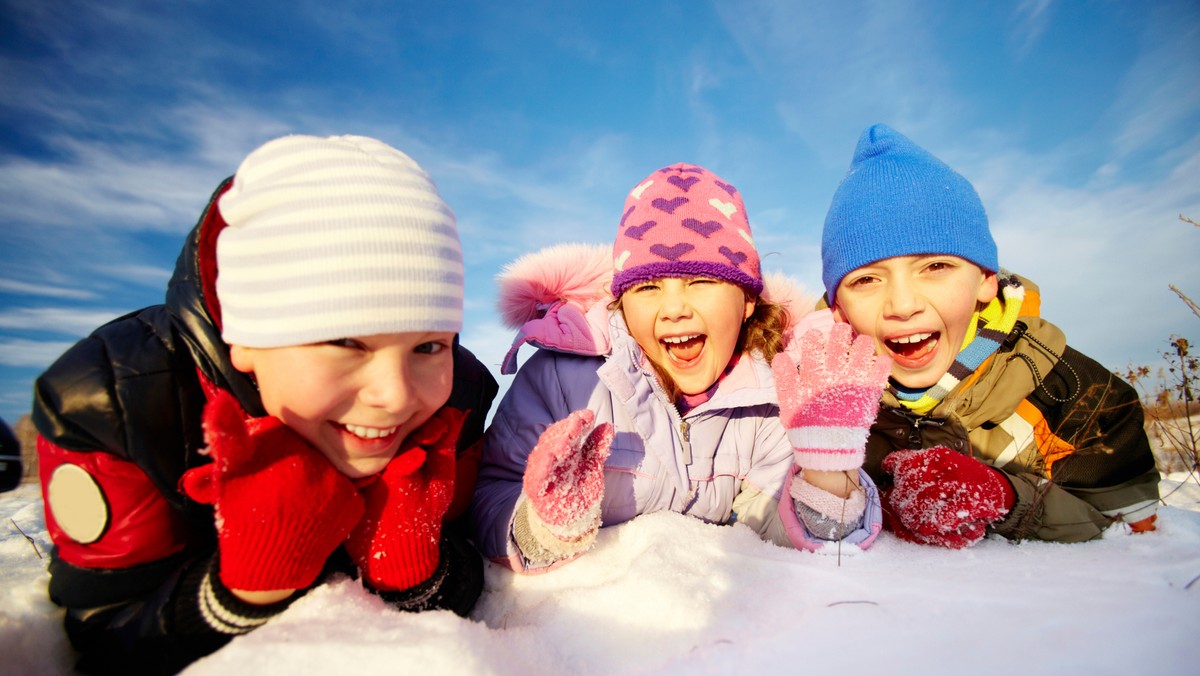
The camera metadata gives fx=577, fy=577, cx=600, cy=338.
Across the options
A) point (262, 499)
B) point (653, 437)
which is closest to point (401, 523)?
point (262, 499)

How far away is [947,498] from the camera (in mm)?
2076

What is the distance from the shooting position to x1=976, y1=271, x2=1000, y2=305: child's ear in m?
2.54

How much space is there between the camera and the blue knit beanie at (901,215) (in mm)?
2396

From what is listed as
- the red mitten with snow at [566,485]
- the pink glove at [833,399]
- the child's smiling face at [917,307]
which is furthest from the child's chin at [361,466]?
the child's smiling face at [917,307]

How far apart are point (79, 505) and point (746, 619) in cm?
166

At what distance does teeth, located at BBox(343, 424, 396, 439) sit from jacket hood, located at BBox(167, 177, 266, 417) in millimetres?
269

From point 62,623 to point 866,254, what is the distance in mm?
2944

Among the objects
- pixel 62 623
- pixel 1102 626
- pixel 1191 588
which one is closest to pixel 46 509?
pixel 62 623

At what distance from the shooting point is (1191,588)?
5.01 ft

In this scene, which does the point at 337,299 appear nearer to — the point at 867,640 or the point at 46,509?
the point at 46,509

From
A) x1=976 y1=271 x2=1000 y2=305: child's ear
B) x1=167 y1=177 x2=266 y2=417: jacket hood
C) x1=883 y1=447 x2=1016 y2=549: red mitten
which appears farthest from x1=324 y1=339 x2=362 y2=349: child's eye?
x1=976 y1=271 x2=1000 y2=305: child's ear

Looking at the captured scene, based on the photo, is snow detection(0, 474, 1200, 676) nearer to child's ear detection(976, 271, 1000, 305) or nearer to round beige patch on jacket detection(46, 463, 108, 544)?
round beige patch on jacket detection(46, 463, 108, 544)

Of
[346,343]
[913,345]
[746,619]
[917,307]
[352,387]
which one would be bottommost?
[746,619]

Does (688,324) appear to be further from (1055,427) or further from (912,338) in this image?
(1055,427)
